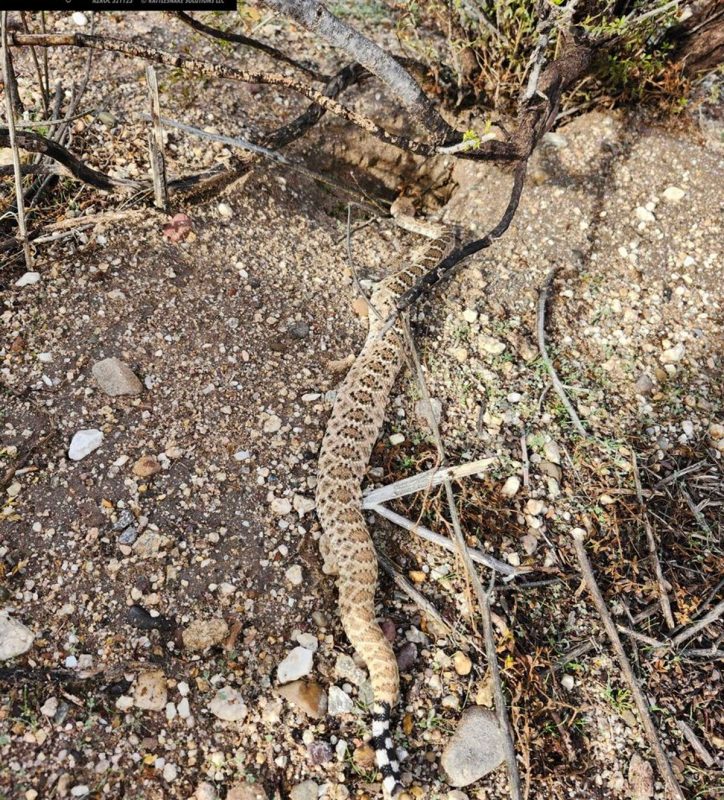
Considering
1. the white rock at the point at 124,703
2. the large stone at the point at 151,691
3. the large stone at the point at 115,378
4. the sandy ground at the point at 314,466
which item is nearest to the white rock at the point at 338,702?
the sandy ground at the point at 314,466

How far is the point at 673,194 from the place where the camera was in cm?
423

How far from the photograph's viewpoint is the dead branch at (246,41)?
397 cm

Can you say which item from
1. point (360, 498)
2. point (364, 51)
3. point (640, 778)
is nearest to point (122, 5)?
point (364, 51)

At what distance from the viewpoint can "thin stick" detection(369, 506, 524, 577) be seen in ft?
10.2

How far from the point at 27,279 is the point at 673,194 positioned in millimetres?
3771

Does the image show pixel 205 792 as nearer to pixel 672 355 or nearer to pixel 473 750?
pixel 473 750

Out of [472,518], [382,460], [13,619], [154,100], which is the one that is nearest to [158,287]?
[154,100]

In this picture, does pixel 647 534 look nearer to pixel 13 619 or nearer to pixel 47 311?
pixel 13 619

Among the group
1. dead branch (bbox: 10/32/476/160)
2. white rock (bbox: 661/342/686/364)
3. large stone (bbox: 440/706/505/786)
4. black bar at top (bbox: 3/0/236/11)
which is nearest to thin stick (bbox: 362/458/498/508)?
large stone (bbox: 440/706/505/786)

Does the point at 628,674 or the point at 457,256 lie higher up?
the point at 457,256

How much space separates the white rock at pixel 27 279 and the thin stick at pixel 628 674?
2964 mm

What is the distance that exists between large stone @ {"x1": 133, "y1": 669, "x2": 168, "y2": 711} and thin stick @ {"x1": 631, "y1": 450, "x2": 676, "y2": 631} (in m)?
2.16

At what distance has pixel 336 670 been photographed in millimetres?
2805

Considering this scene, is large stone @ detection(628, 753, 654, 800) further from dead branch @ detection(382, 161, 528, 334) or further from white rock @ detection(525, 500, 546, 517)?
dead branch @ detection(382, 161, 528, 334)
